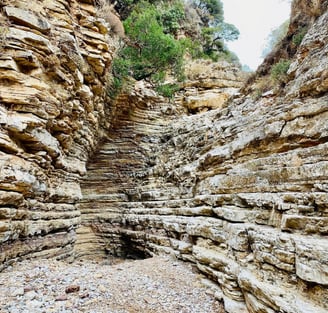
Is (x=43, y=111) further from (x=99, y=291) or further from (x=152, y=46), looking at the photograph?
(x=152, y=46)

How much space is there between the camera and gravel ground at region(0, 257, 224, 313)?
3.87 metres

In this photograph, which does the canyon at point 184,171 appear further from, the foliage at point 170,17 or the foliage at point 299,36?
the foliage at point 170,17

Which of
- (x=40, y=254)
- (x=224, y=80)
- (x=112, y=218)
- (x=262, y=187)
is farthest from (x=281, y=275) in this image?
(x=224, y=80)

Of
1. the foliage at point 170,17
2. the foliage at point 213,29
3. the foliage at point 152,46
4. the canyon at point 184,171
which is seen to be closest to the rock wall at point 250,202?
the canyon at point 184,171

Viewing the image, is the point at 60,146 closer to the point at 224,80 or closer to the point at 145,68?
the point at 145,68

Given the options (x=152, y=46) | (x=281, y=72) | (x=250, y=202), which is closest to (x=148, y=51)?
(x=152, y=46)

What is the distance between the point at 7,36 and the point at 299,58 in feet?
21.8

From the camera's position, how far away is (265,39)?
1680 centimetres

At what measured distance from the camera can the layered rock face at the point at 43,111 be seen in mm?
5172

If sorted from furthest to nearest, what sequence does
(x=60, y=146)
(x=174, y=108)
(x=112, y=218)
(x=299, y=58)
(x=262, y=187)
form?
1. (x=174, y=108)
2. (x=112, y=218)
3. (x=60, y=146)
4. (x=299, y=58)
5. (x=262, y=187)

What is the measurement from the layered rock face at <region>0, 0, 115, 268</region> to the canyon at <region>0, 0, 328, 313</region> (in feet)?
0.10

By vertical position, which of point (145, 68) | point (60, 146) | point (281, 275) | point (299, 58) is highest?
point (145, 68)

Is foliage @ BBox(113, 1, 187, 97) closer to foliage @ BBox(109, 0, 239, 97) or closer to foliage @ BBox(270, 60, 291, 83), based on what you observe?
foliage @ BBox(109, 0, 239, 97)

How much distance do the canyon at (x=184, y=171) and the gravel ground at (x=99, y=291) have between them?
42cm
